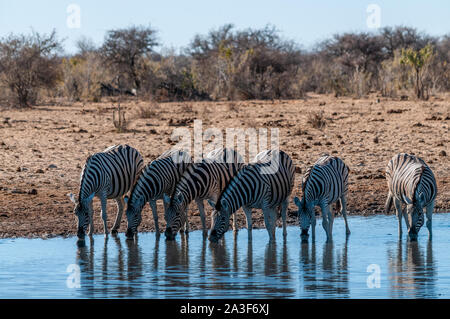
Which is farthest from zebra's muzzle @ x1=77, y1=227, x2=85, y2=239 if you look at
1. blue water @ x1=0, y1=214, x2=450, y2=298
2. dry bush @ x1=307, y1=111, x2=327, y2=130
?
dry bush @ x1=307, y1=111, x2=327, y2=130

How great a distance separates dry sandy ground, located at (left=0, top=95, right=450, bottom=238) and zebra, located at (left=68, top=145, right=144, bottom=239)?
26.1 inches

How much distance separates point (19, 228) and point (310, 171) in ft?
12.4

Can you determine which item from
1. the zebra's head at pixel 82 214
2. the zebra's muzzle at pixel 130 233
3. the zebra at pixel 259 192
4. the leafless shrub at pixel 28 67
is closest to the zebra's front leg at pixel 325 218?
the zebra at pixel 259 192

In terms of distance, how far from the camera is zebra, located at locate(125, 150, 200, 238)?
8.77 m

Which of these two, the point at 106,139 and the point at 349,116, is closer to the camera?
the point at 106,139

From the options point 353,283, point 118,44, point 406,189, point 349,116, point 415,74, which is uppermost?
point 118,44

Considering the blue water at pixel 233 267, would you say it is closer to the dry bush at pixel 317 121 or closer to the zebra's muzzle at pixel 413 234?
the zebra's muzzle at pixel 413 234

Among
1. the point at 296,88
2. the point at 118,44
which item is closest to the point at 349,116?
the point at 296,88

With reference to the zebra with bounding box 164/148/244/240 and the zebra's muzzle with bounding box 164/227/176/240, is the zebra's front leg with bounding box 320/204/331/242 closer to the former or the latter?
the zebra with bounding box 164/148/244/240

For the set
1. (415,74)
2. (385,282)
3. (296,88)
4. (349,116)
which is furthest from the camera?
(296,88)

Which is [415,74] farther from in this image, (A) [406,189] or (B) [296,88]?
(A) [406,189]

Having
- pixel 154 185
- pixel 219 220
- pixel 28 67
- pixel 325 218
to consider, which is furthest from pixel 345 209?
pixel 28 67

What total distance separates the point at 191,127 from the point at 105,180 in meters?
8.24

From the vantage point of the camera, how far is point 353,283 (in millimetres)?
6918
